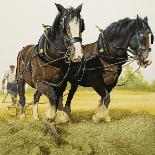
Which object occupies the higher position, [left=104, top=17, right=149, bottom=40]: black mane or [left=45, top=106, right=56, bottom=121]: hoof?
[left=104, top=17, right=149, bottom=40]: black mane

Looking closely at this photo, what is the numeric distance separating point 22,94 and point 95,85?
1.56m

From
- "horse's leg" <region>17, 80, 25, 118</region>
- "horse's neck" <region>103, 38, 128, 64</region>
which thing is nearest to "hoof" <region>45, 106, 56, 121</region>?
"horse's neck" <region>103, 38, 128, 64</region>

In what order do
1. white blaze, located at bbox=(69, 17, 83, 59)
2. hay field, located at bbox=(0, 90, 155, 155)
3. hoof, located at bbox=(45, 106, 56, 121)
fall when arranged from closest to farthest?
hay field, located at bbox=(0, 90, 155, 155)
white blaze, located at bbox=(69, 17, 83, 59)
hoof, located at bbox=(45, 106, 56, 121)

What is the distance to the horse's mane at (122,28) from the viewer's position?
27.0 ft

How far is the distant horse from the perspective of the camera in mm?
6652

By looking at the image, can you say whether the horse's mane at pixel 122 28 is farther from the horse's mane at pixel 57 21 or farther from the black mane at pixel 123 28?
the horse's mane at pixel 57 21

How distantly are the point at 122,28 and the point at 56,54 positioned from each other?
1.74 meters

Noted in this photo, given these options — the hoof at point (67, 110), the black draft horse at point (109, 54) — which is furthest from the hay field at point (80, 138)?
the hoof at point (67, 110)

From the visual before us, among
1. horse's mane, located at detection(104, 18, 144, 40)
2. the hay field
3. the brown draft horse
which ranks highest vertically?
horse's mane, located at detection(104, 18, 144, 40)

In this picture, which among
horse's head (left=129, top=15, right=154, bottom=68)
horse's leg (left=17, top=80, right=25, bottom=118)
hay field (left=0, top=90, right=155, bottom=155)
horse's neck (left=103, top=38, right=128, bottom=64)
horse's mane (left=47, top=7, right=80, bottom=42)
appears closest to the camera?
hay field (left=0, top=90, right=155, bottom=155)

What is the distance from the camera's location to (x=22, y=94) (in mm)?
9125

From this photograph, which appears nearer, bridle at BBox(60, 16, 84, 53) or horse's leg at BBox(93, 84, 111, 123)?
bridle at BBox(60, 16, 84, 53)

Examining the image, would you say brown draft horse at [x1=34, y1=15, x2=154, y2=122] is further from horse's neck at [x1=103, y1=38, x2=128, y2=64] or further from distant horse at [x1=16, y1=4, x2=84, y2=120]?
distant horse at [x1=16, y1=4, x2=84, y2=120]

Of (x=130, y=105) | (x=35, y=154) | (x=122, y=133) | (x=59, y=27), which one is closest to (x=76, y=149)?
(x=35, y=154)
